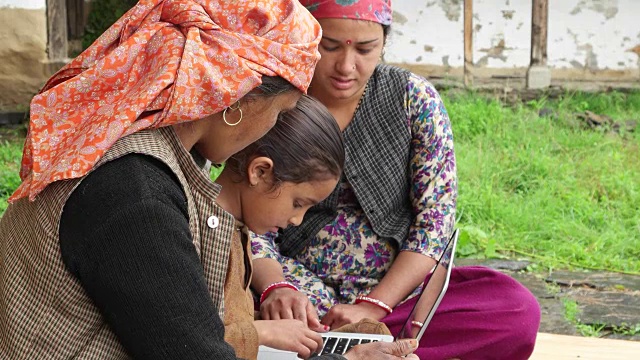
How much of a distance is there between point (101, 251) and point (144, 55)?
474mm

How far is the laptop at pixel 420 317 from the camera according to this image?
2.94 m

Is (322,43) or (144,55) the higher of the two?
(144,55)

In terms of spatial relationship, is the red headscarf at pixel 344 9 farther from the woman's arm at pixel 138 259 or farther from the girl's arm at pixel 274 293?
the woman's arm at pixel 138 259

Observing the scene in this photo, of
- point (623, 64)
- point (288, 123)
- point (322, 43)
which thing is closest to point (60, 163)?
point (288, 123)

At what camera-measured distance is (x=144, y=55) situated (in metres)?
2.19

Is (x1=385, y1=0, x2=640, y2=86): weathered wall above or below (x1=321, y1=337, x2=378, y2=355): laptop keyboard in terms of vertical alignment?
below

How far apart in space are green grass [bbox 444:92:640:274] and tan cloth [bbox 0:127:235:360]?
4.27 m

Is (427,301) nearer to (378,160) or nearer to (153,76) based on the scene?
(378,160)

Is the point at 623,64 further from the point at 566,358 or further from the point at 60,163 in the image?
the point at 60,163

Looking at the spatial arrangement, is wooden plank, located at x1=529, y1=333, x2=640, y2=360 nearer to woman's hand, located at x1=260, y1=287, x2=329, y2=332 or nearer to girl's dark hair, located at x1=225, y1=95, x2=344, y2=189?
woman's hand, located at x1=260, y1=287, x2=329, y2=332

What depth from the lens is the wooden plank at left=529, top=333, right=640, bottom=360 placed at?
3982 mm

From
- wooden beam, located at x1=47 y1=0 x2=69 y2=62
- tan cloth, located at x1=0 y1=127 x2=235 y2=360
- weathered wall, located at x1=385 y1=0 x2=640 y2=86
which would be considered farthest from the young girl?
weathered wall, located at x1=385 y1=0 x2=640 y2=86

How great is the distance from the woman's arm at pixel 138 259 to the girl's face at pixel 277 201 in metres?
0.69

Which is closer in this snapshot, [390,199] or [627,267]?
[390,199]
